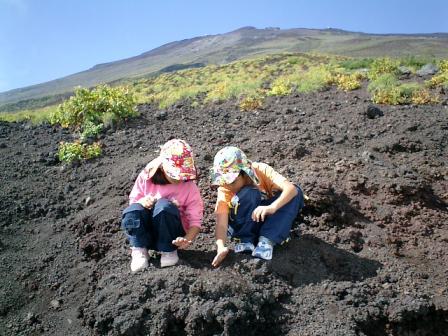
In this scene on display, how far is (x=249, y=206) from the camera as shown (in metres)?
3.33

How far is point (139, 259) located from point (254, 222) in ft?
2.69


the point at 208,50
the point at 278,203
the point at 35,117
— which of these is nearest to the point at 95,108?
the point at 35,117

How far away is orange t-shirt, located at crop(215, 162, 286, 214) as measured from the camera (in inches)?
133

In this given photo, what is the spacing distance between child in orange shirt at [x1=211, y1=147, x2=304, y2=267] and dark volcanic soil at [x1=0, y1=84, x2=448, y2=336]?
6.0 inches

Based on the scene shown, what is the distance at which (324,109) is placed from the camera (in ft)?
23.3

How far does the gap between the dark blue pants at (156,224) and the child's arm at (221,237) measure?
0.80 feet

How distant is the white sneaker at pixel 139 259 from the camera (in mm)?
3238

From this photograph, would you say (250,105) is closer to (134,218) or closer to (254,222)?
(254,222)

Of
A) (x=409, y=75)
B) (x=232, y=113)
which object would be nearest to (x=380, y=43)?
(x=409, y=75)

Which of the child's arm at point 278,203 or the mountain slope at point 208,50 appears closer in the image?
the child's arm at point 278,203

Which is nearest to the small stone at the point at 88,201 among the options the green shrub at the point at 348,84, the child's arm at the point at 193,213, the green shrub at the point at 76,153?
the green shrub at the point at 76,153

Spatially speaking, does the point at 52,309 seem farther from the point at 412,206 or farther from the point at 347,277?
the point at 412,206

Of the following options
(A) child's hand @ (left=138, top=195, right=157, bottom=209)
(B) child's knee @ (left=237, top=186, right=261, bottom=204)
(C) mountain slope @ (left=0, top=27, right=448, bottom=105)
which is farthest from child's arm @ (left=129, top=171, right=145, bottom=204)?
(C) mountain slope @ (left=0, top=27, right=448, bottom=105)

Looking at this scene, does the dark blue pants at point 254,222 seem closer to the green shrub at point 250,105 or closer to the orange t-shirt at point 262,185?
the orange t-shirt at point 262,185
